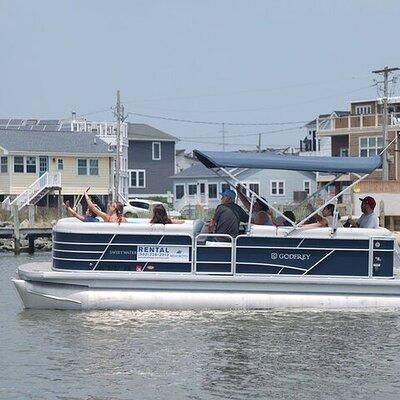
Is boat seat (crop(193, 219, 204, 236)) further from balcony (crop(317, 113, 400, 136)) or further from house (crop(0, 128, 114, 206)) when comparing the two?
house (crop(0, 128, 114, 206))

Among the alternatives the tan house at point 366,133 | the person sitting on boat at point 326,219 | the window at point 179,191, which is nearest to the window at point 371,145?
the tan house at point 366,133

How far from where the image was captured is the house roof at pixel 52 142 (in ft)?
240

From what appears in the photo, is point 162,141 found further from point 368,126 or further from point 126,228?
point 126,228

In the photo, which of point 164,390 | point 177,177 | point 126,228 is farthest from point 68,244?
point 177,177

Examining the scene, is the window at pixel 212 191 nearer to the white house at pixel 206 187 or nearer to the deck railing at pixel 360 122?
the white house at pixel 206 187

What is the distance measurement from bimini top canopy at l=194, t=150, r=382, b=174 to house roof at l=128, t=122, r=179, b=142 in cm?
7168

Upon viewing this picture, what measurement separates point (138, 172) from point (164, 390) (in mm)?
77042

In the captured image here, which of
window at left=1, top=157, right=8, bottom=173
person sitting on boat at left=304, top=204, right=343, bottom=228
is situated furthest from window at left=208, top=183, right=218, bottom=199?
person sitting on boat at left=304, top=204, right=343, bottom=228

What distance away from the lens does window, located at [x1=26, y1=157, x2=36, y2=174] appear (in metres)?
72.2

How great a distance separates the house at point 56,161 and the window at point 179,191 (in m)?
9.85

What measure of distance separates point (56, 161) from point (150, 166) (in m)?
18.6

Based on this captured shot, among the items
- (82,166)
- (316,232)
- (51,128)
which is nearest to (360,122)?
(82,166)

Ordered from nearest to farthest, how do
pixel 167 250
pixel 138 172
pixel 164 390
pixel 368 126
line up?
pixel 164 390
pixel 167 250
pixel 368 126
pixel 138 172

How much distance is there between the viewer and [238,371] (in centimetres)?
1443
